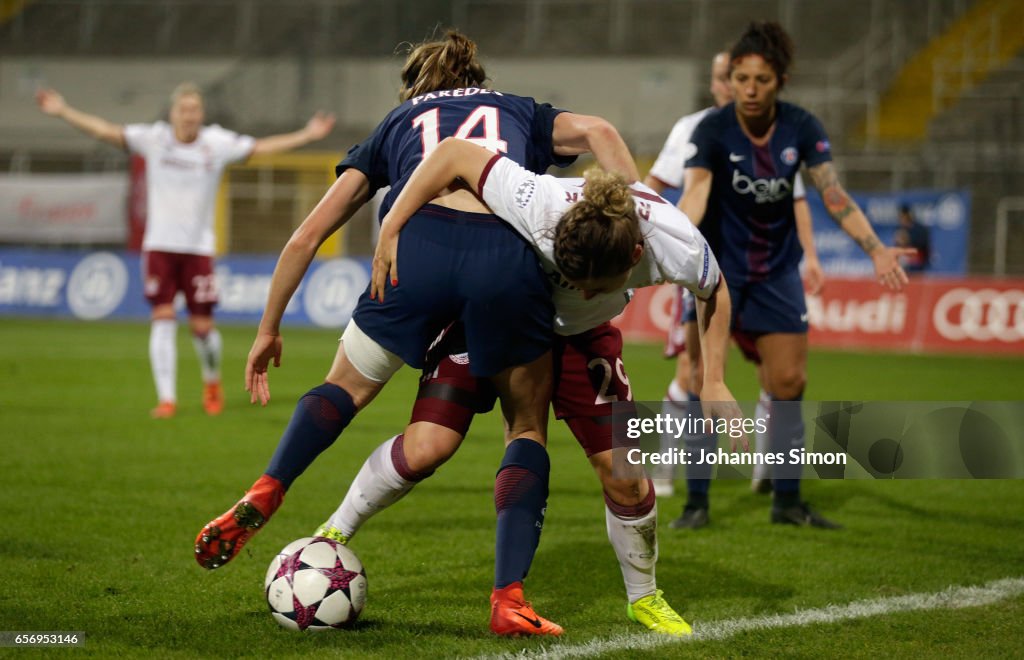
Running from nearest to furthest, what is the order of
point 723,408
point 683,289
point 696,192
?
point 723,408
point 696,192
point 683,289

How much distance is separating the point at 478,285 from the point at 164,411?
7.53 meters

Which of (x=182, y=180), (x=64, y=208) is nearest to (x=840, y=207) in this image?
(x=182, y=180)

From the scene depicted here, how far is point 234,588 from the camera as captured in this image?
17.0ft

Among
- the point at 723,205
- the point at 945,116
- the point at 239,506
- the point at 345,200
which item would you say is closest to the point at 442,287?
the point at 345,200

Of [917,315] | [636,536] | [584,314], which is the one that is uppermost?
[584,314]

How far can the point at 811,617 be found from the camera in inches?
192

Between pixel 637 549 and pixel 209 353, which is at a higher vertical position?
pixel 637 549

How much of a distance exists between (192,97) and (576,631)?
26.5 ft

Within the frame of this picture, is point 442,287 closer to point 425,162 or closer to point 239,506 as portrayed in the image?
point 425,162

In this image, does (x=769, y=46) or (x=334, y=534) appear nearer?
(x=334, y=534)

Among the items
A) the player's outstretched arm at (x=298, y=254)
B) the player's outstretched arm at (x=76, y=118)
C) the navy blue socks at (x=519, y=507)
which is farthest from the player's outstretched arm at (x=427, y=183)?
the player's outstretched arm at (x=76, y=118)

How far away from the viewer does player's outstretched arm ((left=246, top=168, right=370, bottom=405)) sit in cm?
456

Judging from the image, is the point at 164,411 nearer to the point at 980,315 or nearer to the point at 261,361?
the point at 261,361
